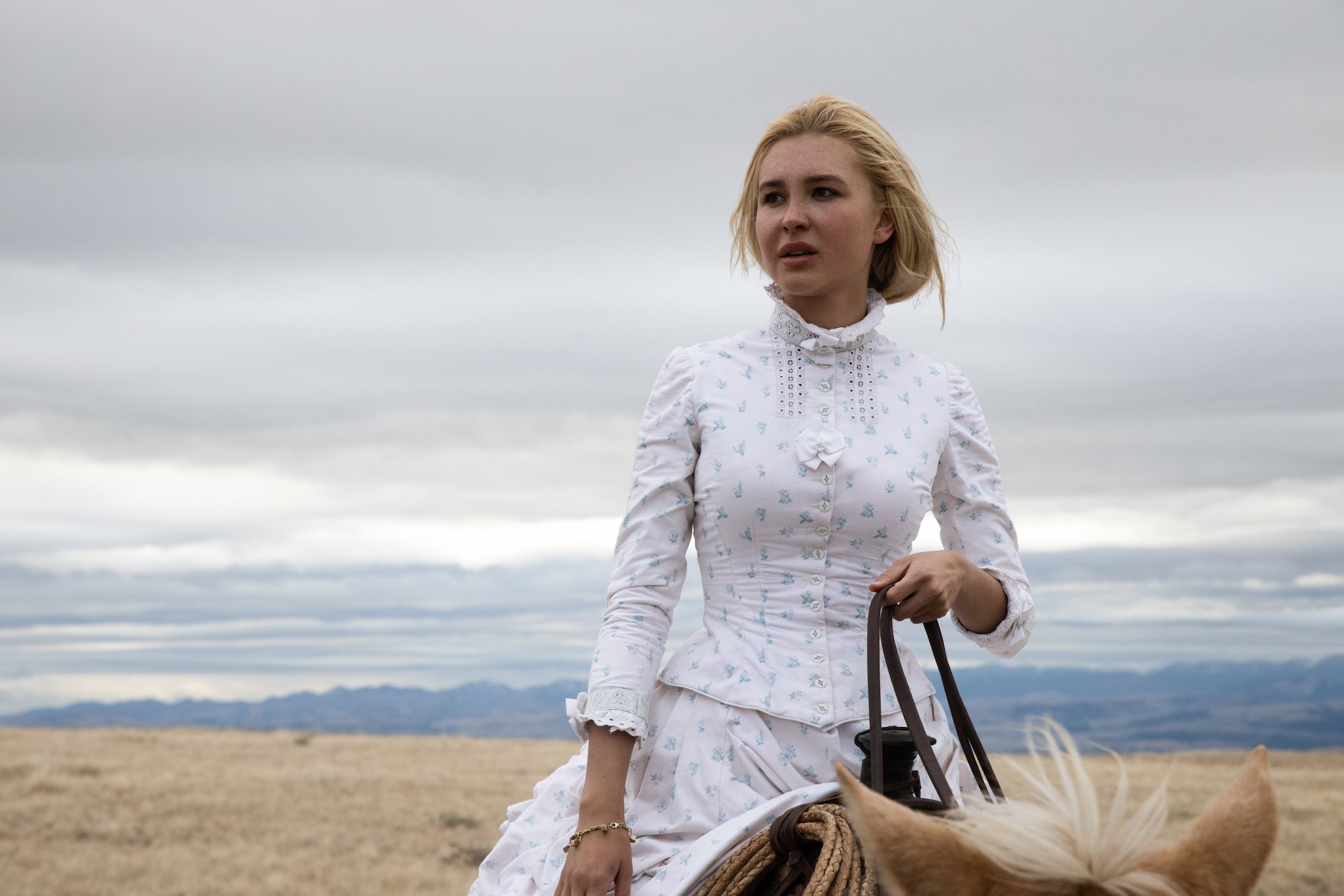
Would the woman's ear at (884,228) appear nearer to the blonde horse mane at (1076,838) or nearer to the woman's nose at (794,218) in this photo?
the woman's nose at (794,218)

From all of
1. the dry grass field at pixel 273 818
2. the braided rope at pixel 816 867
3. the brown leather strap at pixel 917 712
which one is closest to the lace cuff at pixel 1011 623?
A: the brown leather strap at pixel 917 712

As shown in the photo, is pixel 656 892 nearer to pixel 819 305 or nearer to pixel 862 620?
pixel 862 620

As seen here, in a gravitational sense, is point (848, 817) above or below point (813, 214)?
below

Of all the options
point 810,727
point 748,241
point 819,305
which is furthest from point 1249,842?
point 748,241

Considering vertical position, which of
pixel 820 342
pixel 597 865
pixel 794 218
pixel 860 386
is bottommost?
pixel 597 865

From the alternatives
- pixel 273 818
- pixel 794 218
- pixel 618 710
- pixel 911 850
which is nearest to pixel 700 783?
pixel 618 710

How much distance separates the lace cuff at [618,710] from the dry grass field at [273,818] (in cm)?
879

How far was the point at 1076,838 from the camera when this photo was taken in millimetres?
1989

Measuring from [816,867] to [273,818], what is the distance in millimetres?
15325

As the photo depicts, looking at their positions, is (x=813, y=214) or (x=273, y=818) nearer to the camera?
(x=813, y=214)

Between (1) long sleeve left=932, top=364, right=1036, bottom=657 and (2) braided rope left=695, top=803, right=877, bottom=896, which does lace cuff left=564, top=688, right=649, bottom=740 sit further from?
(1) long sleeve left=932, top=364, right=1036, bottom=657

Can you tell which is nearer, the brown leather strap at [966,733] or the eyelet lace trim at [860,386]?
the brown leather strap at [966,733]

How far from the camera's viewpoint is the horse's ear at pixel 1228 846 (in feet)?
6.68

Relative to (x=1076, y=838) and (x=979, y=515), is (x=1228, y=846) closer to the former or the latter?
(x=1076, y=838)
